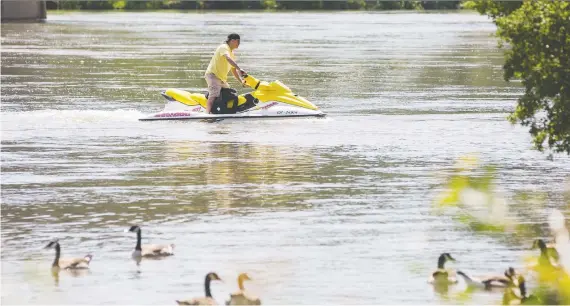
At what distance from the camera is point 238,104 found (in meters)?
24.8

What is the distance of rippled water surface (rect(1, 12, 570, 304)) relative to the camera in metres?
11.8

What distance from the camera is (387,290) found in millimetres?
11250

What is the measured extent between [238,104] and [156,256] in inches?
482

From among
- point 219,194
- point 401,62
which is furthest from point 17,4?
point 219,194

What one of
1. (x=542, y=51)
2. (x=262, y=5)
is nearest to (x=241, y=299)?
(x=542, y=51)

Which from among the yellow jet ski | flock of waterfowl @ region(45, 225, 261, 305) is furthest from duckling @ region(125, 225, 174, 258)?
the yellow jet ski

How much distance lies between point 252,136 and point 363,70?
1971 cm

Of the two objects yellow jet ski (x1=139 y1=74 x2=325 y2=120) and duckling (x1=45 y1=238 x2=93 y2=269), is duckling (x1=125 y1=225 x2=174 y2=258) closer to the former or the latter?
duckling (x1=45 y1=238 x2=93 y2=269)

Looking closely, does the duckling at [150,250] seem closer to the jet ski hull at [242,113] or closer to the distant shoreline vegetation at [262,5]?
the jet ski hull at [242,113]

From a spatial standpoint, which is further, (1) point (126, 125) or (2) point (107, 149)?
(1) point (126, 125)

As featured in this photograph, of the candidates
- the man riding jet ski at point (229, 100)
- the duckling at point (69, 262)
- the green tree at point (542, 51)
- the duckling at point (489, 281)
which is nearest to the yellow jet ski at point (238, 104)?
the man riding jet ski at point (229, 100)

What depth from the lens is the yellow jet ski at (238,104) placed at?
24.5 metres

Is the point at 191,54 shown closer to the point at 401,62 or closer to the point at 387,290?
the point at 401,62

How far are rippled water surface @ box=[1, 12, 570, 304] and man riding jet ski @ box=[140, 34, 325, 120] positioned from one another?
246mm
